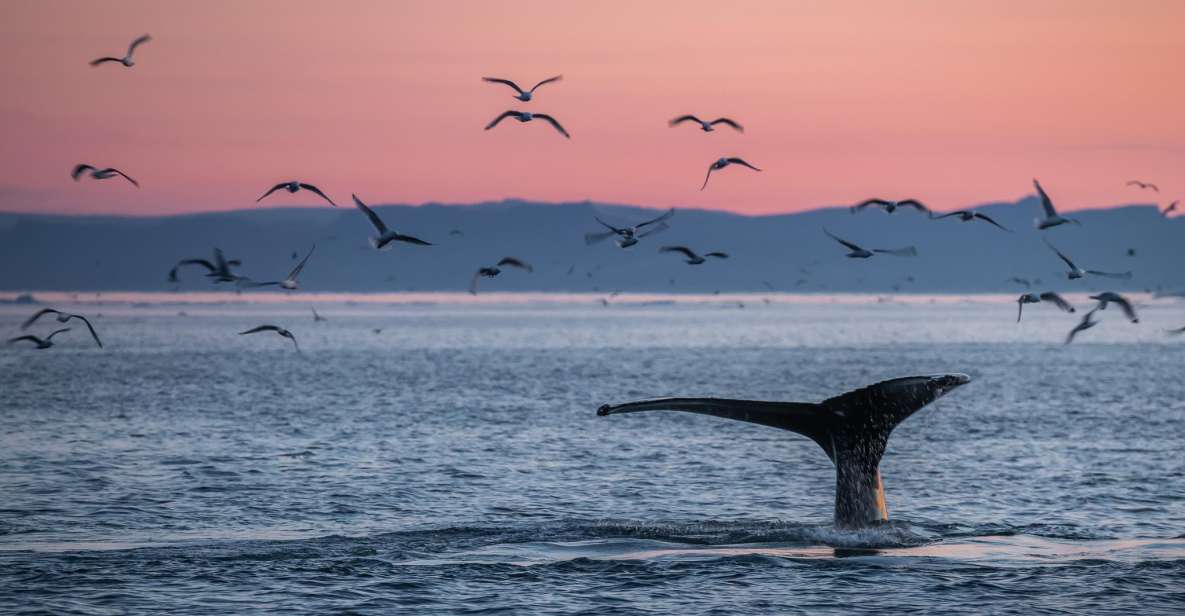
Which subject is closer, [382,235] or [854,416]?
[854,416]

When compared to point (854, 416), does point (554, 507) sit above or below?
below

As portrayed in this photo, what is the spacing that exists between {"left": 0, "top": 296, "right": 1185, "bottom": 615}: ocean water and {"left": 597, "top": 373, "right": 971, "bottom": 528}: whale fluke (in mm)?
1407

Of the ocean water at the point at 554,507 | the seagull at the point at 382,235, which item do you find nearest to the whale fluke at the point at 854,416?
the ocean water at the point at 554,507

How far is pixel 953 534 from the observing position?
2486 centimetres

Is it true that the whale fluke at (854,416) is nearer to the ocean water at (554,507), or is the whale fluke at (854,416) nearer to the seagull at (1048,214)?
the ocean water at (554,507)

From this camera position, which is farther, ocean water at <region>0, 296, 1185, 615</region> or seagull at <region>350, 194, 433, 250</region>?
seagull at <region>350, 194, 433, 250</region>

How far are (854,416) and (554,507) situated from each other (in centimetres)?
1007

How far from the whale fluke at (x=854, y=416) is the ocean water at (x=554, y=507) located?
55.4 inches

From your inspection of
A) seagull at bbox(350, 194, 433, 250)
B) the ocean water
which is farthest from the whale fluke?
seagull at bbox(350, 194, 433, 250)

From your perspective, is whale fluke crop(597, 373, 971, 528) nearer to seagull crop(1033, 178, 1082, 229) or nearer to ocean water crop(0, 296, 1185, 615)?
ocean water crop(0, 296, 1185, 615)

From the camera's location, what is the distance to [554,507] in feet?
95.9

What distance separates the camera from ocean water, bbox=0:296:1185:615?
65.5ft

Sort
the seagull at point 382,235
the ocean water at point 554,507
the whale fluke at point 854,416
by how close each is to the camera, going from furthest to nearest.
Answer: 1. the seagull at point 382,235
2. the ocean water at point 554,507
3. the whale fluke at point 854,416

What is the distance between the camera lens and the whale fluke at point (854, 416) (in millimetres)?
19516
